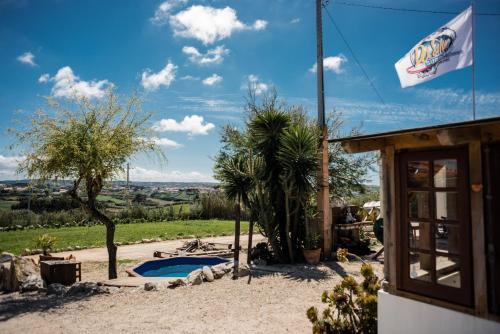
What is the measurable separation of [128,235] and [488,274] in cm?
1666

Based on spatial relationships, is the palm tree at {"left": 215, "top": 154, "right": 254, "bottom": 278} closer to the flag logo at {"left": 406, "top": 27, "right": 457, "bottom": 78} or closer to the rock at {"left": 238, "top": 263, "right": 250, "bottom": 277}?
the rock at {"left": 238, "top": 263, "right": 250, "bottom": 277}

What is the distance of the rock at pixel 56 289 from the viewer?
27.5 ft

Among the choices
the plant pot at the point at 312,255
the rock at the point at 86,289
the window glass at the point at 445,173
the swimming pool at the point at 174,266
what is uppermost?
the window glass at the point at 445,173

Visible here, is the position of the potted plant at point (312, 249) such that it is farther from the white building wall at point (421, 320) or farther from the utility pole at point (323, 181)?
the white building wall at point (421, 320)

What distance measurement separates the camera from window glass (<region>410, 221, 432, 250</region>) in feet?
12.5

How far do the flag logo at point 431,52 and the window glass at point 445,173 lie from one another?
9.98 ft

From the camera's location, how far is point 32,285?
869cm

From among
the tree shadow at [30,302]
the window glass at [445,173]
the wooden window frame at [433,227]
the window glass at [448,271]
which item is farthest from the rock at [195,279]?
the window glass at [445,173]

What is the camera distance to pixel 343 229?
11.5m

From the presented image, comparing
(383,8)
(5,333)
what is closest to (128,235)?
(5,333)

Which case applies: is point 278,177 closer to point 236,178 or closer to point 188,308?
point 236,178

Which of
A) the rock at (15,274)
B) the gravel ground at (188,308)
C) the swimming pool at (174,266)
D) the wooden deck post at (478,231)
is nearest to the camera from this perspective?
the wooden deck post at (478,231)

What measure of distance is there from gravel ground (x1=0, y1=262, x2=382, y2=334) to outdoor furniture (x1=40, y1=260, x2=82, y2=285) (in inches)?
30.3

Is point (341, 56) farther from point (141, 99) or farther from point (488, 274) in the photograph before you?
point (488, 274)
